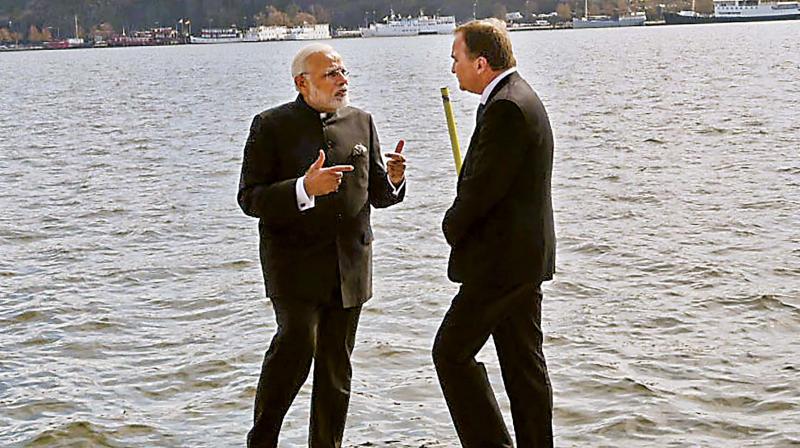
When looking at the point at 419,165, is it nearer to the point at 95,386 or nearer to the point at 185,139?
the point at 185,139

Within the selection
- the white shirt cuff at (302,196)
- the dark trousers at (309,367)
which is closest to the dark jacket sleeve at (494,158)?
the white shirt cuff at (302,196)

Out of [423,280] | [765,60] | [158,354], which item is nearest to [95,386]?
[158,354]

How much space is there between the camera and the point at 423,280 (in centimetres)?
1396

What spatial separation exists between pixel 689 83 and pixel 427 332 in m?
41.5

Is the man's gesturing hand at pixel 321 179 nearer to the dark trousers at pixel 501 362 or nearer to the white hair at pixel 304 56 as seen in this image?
the white hair at pixel 304 56

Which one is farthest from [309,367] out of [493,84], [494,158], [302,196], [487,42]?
[487,42]

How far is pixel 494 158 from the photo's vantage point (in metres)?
6.17

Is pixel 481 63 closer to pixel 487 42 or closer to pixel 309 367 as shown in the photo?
pixel 487 42

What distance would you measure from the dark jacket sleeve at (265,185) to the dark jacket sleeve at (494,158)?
0.99 metres

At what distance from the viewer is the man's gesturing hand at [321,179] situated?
646 centimetres

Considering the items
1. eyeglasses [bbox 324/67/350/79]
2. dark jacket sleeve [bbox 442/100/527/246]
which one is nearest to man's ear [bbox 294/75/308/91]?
eyeglasses [bbox 324/67/350/79]

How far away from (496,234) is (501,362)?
0.82 meters

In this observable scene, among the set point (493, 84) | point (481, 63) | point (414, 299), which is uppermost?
point (481, 63)

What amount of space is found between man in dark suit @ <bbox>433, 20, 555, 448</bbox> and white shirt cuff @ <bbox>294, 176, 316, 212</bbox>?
0.74 metres
